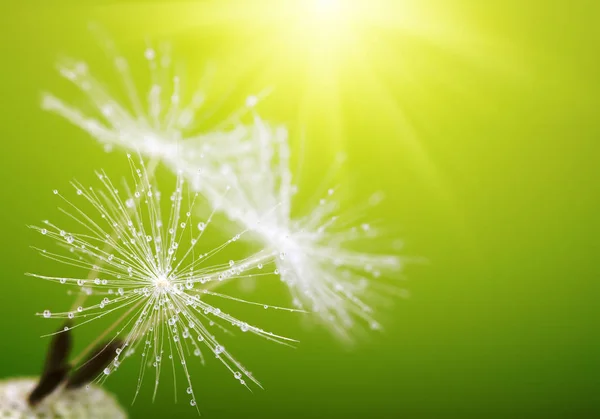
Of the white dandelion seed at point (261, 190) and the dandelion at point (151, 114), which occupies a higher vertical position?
the dandelion at point (151, 114)

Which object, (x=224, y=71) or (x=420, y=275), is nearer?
(x=224, y=71)

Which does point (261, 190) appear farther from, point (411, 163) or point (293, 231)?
point (411, 163)

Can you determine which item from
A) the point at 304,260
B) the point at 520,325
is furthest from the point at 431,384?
the point at 304,260

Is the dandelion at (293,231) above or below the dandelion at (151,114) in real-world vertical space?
below

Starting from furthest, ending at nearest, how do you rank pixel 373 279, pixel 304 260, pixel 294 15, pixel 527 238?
1. pixel 527 238
2. pixel 373 279
3. pixel 294 15
4. pixel 304 260

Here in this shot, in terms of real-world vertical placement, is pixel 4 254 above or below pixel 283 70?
below

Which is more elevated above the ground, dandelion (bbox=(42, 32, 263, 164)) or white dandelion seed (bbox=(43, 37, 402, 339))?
dandelion (bbox=(42, 32, 263, 164))

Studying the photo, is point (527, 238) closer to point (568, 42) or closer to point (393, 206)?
point (393, 206)

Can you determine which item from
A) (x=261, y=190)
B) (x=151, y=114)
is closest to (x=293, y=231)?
(x=261, y=190)

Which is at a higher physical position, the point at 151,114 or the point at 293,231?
the point at 151,114

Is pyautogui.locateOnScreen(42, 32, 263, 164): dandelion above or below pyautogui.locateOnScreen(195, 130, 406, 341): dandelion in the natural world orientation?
above

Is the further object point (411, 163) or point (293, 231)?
point (411, 163)
